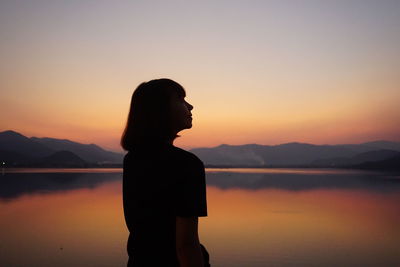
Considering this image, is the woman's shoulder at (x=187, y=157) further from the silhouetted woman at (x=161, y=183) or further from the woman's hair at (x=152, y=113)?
the woman's hair at (x=152, y=113)

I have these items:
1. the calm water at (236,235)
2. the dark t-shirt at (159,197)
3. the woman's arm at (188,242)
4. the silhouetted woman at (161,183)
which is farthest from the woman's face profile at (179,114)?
the calm water at (236,235)

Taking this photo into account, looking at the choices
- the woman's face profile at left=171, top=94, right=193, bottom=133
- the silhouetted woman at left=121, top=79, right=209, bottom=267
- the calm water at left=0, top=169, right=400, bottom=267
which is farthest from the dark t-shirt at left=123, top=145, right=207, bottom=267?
the calm water at left=0, top=169, right=400, bottom=267

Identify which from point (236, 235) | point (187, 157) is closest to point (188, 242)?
point (187, 157)

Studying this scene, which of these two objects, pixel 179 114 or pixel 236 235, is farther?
pixel 236 235

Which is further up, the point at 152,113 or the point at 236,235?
the point at 152,113

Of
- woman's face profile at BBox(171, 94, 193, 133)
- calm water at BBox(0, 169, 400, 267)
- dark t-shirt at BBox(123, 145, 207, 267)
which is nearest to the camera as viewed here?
dark t-shirt at BBox(123, 145, 207, 267)

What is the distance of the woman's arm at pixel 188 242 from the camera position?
163cm

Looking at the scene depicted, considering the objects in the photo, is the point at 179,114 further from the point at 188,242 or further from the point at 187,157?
the point at 188,242

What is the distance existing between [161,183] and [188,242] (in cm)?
28

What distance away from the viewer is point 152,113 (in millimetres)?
1910

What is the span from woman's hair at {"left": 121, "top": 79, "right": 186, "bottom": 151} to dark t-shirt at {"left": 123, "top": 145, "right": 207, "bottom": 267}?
0.06 meters

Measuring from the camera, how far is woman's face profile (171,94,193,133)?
1.86m

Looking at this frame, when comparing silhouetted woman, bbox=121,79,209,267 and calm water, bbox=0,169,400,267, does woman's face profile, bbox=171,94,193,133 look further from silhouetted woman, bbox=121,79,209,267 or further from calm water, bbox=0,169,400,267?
calm water, bbox=0,169,400,267

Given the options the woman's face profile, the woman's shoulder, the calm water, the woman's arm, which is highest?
the woman's face profile
